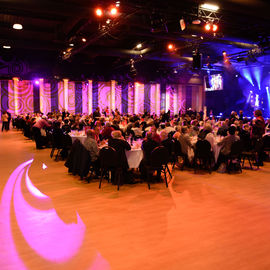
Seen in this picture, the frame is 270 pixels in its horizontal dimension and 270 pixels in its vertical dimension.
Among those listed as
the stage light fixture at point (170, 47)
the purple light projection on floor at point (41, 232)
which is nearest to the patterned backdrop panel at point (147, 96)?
the stage light fixture at point (170, 47)

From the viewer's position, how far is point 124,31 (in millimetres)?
11156

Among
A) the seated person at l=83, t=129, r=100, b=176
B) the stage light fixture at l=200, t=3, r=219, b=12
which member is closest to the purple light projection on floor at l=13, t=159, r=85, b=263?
the seated person at l=83, t=129, r=100, b=176

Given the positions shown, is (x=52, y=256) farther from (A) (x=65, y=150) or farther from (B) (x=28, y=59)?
(B) (x=28, y=59)

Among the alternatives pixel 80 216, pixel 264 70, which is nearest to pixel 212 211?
pixel 80 216

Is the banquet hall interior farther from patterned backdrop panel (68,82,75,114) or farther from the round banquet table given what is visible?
patterned backdrop panel (68,82,75,114)

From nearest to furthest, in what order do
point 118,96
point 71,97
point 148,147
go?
point 148,147 < point 71,97 < point 118,96

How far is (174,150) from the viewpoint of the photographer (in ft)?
21.8

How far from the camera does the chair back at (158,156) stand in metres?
5.18

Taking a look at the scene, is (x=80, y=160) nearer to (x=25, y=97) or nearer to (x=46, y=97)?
(x=46, y=97)

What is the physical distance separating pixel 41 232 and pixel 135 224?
3.99 feet

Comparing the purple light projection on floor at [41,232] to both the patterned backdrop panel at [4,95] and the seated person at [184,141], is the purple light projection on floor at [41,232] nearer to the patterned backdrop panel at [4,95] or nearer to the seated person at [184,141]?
the seated person at [184,141]

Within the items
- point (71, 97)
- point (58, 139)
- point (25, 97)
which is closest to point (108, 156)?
point (58, 139)

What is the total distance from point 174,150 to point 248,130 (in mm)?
2992

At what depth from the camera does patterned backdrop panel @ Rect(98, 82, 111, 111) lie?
841 inches
